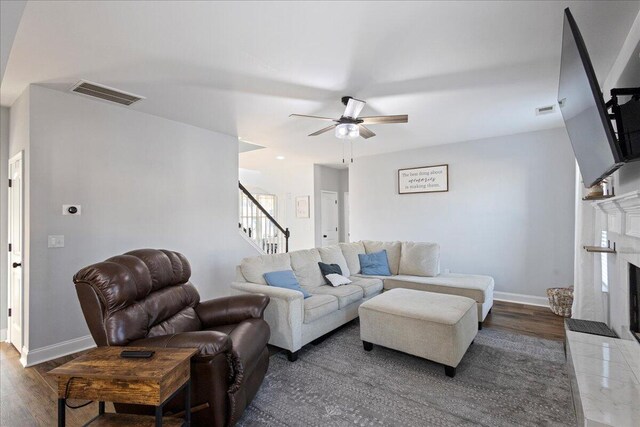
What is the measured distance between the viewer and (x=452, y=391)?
88.4 inches

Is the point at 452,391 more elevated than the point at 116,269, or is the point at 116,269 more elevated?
the point at 116,269

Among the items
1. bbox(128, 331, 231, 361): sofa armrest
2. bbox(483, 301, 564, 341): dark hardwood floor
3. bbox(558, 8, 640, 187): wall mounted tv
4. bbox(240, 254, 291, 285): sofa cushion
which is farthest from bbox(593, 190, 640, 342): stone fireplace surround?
bbox(240, 254, 291, 285): sofa cushion

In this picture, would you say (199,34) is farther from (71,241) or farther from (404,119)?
(71,241)

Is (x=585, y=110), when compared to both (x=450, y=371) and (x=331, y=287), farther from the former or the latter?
(x=331, y=287)

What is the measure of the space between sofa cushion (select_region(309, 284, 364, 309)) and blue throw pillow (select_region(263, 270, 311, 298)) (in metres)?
0.23

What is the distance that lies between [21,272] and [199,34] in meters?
2.91

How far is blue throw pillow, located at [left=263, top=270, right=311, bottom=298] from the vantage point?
3.14m

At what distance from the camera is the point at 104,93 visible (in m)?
3.01

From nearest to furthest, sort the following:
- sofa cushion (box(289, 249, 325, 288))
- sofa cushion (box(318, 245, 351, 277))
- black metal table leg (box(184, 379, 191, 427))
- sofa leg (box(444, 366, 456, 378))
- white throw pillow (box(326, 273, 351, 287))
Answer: black metal table leg (box(184, 379, 191, 427)) → sofa leg (box(444, 366, 456, 378)) → sofa cushion (box(289, 249, 325, 288)) → white throw pillow (box(326, 273, 351, 287)) → sofa cushion (box(318, 245, 351, 277))

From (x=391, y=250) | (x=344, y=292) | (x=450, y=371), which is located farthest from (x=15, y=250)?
(x=391, y=250)

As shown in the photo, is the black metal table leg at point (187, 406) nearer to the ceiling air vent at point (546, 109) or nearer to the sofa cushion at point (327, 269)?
the sofa cushion at point (327, 269)

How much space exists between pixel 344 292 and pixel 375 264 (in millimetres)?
1119

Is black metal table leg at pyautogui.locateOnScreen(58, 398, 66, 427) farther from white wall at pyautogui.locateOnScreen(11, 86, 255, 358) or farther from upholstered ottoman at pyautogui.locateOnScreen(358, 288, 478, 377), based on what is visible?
upholstered ottoman at pyautogui.locateOnScreen(358, 288, 478, 377)

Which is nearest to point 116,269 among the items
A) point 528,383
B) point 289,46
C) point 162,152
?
point 289,46
